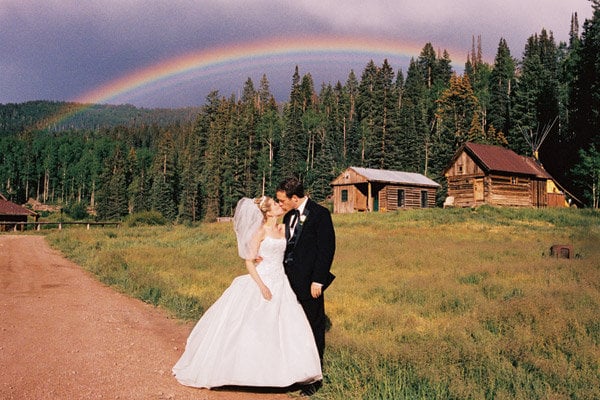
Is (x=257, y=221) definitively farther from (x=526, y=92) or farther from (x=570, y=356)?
(x=526, y=92)

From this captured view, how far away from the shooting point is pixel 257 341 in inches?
→ 200

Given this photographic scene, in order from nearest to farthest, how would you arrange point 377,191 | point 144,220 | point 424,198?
1. point 377,191
2. point 424,198
3. point 144,220

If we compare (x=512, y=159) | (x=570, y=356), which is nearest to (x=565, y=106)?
(x=512, y=159)

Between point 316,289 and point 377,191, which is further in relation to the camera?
point 377,191

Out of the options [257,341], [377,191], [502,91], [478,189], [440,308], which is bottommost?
[440,308]

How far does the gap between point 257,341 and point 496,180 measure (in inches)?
1635

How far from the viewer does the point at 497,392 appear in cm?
494

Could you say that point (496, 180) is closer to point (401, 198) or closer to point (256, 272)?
point (401, 198)

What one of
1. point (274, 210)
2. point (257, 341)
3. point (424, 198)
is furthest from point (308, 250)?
point (424, 198)

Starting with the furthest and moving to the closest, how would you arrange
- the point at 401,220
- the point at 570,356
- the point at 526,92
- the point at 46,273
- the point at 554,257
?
1. the point at 526,92
2. the point at 401,220
3. the point at 554,257
4. the point at 46,273
5. the point at 570,356

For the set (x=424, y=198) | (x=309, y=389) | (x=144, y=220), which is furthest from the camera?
(x=144, y=220)

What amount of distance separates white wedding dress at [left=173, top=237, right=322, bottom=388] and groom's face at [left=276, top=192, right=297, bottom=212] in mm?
392

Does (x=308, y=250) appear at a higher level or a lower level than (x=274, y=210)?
lower

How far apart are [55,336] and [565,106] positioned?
73146 mm
